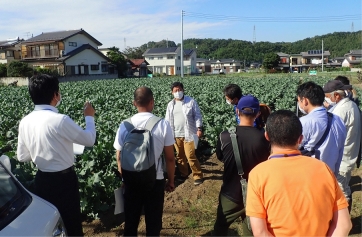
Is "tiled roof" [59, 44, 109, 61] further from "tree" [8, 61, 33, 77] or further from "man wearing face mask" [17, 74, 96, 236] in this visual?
"man wearing face mask" [17, 74, 96, 236]

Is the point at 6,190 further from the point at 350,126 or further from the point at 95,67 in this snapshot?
the point at 95,67

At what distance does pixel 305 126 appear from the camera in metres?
3.36

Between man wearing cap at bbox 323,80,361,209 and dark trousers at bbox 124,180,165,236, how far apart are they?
226 cm

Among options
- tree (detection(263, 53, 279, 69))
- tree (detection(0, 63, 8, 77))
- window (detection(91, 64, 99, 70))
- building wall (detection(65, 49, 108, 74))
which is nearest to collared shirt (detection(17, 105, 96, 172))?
tree (detection(0, 63, 8, 77))

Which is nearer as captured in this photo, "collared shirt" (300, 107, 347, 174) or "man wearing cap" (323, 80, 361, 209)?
"collared shirt" (300, 107, 347, 174)

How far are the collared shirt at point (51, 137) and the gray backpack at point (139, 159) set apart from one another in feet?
1.20

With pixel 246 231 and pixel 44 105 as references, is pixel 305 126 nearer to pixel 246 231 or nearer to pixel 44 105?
pixel 246 231

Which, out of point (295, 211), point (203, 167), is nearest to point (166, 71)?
point (203, 167)

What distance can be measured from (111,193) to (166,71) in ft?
254

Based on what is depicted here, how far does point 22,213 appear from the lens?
244cm

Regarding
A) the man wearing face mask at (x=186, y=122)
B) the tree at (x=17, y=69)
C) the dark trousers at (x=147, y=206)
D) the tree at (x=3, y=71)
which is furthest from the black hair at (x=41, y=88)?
the tree at (x=3, y=71)

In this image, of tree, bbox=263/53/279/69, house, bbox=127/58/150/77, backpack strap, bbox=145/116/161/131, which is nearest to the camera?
backpack strap, bbox=145/116/161/131

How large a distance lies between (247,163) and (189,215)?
6.99ft

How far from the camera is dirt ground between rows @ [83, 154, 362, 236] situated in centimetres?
452
